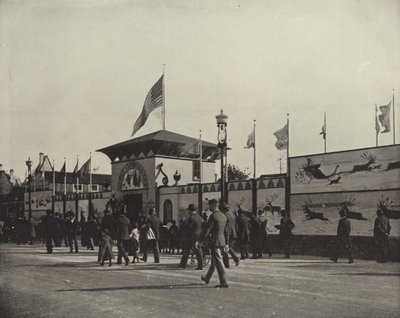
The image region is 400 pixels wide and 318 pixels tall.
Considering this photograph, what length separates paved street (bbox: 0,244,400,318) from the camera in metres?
8.93

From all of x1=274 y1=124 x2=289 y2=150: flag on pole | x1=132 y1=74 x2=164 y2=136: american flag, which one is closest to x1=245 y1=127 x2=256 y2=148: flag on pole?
x1=274 y1=124 x2=289 y2=150: flag on pole

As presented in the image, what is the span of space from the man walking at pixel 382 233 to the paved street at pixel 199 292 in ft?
2.85

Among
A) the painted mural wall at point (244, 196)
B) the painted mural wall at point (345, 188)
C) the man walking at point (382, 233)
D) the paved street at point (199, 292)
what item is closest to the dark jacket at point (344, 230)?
the man walking at point (382, 233)

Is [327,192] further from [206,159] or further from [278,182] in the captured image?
[206,159]

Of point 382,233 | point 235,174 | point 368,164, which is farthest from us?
point 235,174

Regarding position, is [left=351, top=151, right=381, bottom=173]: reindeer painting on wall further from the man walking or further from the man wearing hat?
the man wearing hat

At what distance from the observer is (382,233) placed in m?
17.2

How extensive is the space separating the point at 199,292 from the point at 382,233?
841 cm

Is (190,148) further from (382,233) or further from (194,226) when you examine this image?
(382,233)

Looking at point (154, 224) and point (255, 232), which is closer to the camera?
point (154, 224)

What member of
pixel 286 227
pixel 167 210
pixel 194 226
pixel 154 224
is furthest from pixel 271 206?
pixel 167 210

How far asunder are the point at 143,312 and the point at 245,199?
1602cm

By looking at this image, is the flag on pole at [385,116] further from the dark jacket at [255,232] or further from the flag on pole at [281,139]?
the dark jacket at [255,232]

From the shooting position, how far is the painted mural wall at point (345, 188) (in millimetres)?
18578
